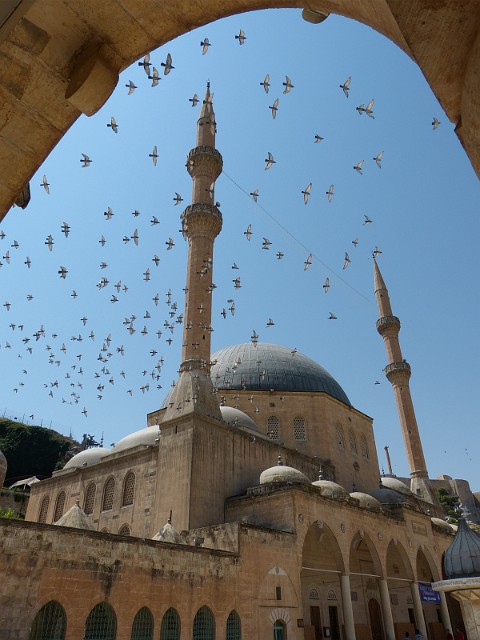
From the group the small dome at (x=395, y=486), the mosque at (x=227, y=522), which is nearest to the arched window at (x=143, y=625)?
the mosque at (x=227, y=522)

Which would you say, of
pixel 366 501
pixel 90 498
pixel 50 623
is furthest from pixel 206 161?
pixel 50 623

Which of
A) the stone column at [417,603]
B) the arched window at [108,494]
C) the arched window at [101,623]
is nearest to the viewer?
the arched window at [101,623]

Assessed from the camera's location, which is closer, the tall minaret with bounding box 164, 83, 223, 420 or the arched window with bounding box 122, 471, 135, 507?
the tall minaret with bounding box 164, 83, 223, 420

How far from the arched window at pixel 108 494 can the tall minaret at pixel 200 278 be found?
4119mm

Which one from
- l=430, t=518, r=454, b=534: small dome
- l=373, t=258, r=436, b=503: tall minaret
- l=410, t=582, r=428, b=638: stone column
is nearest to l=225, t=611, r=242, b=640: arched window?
l=410, t=582, r=428, b=638: stone column

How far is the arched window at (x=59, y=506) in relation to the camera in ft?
67.9

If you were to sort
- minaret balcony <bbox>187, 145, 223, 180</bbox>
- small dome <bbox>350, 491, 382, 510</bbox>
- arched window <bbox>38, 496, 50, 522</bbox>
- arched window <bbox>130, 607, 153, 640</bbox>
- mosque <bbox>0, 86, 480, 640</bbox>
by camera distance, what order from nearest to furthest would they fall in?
mosque <bbox>0, 86, 480, 640</bbox> → arched window <bbox>130, 607, 153, 640</bbox> → small dome <bbox>350, 491, 382, 510</bbox> → minaret balcony <bbox>187, 145, 223, 180</bbox> → arched window <bbox>38, 496, 50, 522</bbox>

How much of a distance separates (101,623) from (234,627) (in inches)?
151

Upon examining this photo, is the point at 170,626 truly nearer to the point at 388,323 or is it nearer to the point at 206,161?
the point at 206,161

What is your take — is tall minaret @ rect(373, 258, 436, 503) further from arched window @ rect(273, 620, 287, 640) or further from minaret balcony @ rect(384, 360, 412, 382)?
arched window @ rect(273, 620, 287, 640)

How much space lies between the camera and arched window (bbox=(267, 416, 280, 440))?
22.7m

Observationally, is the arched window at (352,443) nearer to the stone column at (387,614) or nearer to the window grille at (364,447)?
the window grille at (364,447)

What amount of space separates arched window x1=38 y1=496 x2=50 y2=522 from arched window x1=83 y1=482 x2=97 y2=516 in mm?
2906

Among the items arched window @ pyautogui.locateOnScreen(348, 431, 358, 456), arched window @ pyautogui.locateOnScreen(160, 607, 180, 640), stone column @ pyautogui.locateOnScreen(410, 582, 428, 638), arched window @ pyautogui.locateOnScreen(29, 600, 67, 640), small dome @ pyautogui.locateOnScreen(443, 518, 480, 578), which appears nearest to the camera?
small dome @ pyautogui.locateOnScreen(443, 518, 480, 578)
